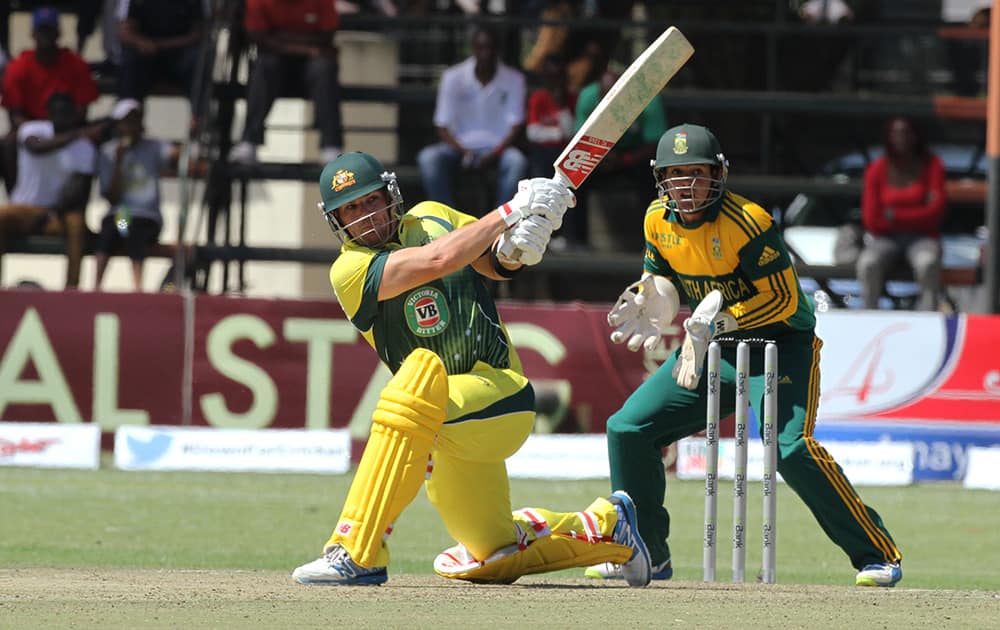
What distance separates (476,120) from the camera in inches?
561

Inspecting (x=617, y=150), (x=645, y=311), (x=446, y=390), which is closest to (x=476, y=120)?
(x=617, y=150)

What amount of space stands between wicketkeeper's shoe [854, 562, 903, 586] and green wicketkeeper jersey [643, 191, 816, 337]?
0.98m

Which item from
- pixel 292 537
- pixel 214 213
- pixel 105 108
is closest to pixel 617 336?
pixel 292 537

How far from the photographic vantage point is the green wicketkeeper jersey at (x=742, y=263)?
7.00m

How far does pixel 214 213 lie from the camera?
48.0ft

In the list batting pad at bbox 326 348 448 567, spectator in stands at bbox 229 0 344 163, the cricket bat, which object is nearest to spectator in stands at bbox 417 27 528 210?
spectator in stands at bbox 229 0 344 163

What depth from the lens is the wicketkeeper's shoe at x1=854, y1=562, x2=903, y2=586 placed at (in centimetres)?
689

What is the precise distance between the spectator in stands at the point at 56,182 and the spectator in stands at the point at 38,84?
237mm

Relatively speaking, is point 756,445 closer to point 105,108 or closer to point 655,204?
point 655,204

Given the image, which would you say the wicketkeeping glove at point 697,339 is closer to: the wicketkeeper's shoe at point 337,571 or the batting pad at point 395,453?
the batting pad at point 395,453

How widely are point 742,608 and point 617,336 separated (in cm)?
157

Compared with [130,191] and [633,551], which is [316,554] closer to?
[633,551]

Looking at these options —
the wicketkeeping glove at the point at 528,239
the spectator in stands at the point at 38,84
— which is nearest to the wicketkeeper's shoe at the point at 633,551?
the wicketkeeping glove at the point at 528,239

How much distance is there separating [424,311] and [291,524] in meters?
3.58
